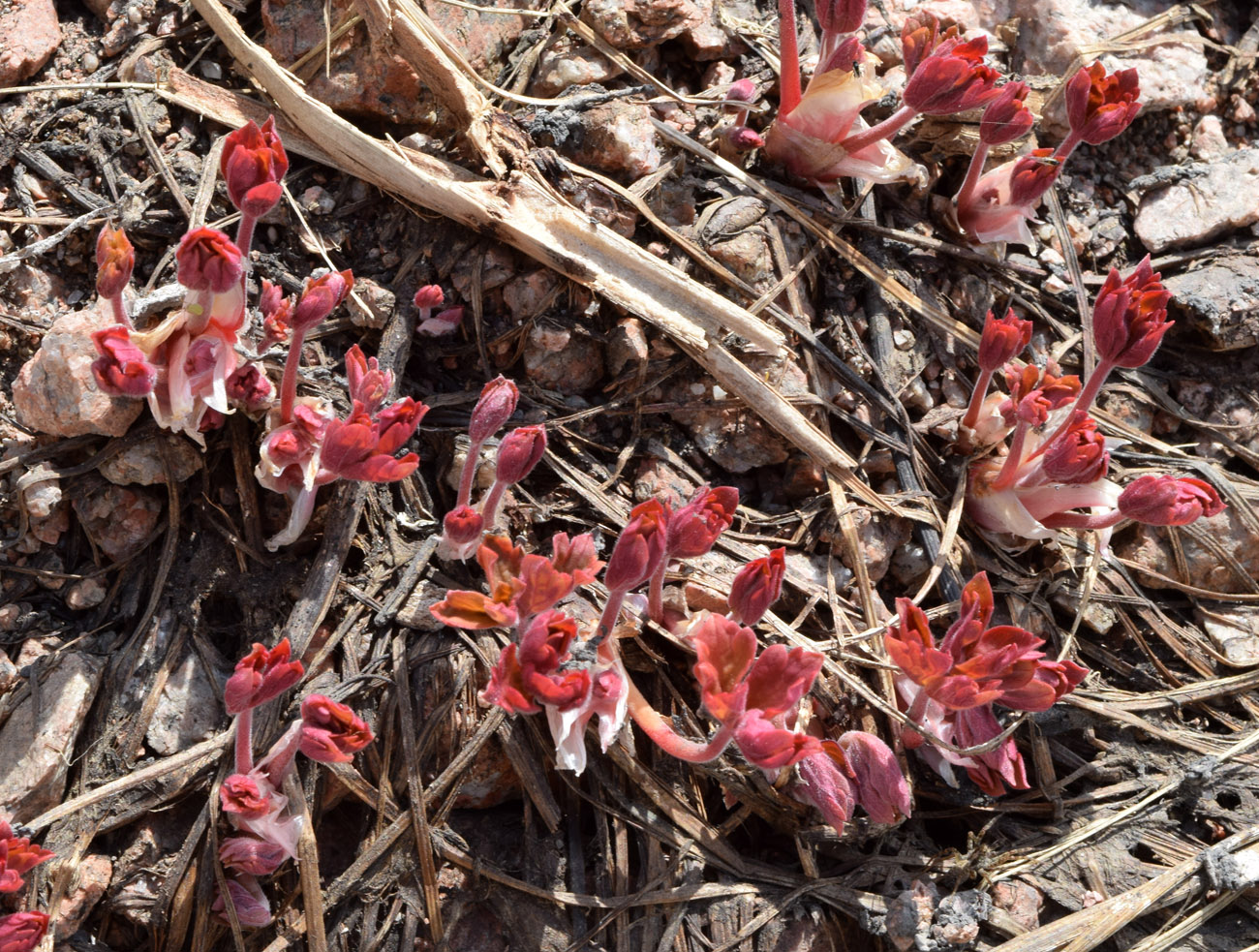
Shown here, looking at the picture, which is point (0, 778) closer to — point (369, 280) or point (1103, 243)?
point (369, 280)

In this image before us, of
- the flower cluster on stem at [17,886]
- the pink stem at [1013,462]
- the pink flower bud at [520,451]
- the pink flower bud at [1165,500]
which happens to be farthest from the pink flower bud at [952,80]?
the flower cluster on stem at [17,886]

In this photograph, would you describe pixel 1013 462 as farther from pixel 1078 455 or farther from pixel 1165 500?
pixel 1165 500

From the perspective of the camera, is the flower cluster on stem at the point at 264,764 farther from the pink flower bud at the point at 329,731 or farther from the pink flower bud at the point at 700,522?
the pink flower bud at the point at 700,522

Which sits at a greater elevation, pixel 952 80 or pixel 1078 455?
pixel 952 80

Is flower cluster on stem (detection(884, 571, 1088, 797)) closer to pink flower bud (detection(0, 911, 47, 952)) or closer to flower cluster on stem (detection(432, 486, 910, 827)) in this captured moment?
flower cluster on stem (detection(432, 486, 910, 827))

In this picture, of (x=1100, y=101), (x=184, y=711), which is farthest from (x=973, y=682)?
(x=184, y=711)

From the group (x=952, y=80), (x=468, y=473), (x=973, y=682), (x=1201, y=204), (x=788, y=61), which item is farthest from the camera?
(x=1201, y=204)
